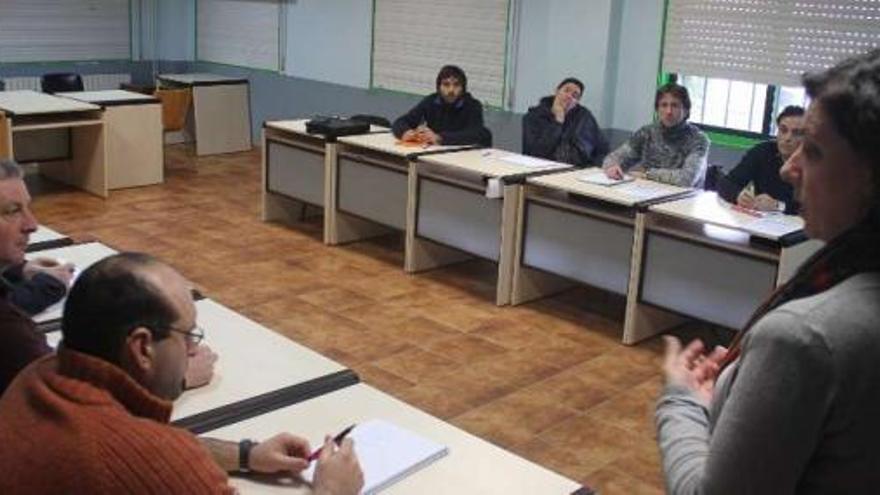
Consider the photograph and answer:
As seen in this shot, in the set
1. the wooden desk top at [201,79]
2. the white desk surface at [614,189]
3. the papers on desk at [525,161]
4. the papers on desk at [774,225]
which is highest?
the wooden desk top at [201,79]

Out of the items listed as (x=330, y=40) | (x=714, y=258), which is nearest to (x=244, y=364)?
(x=714, y=258)

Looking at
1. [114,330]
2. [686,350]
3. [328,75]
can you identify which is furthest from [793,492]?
A: [328,75]

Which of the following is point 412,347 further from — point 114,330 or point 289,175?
point 114,330

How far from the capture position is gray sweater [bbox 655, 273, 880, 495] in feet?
3.33

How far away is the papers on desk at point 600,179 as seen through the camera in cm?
489

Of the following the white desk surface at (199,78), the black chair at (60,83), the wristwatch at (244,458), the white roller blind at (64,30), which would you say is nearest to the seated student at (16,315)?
the wristwatch at (244,458)

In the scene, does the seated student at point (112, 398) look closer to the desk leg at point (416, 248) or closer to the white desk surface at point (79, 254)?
the white desk surface at point (79, 254)

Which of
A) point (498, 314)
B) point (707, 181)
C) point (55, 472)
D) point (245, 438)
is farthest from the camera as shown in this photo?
point (707, 181)

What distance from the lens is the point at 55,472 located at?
1.20 m

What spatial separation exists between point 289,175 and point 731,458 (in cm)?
556

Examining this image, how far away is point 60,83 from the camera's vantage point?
27.1 ft

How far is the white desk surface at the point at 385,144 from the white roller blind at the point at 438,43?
1.32m

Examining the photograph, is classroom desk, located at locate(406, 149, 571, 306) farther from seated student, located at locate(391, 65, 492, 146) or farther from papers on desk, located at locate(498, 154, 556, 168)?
seated student, located at locate(391, 65, 492, 146)

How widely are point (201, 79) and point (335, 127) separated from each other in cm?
352
